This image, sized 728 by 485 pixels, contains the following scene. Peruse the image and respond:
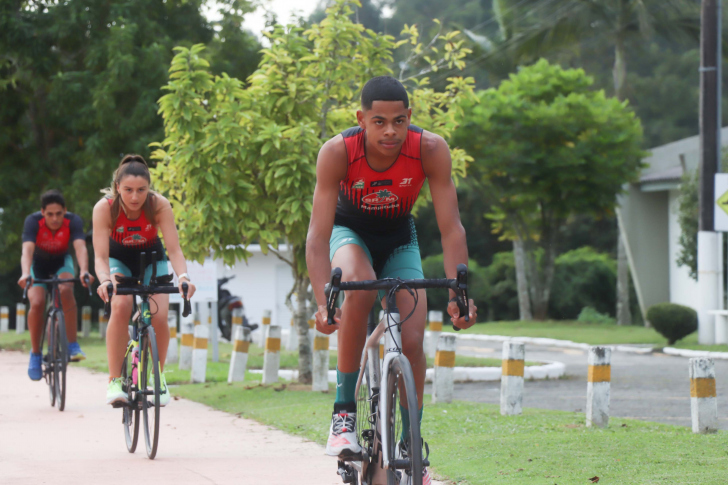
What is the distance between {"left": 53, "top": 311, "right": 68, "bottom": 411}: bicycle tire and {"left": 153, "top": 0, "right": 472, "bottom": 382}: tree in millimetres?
1556

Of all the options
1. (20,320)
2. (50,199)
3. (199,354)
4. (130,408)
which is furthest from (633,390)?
(20,320)

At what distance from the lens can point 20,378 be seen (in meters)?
12.8

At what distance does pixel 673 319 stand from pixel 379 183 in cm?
1548

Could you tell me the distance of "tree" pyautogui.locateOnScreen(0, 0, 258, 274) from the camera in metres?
19.8

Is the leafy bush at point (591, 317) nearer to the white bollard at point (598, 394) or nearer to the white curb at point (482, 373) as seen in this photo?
the white curb at point (482, 373)

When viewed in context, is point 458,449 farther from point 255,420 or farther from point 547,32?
point 547,32

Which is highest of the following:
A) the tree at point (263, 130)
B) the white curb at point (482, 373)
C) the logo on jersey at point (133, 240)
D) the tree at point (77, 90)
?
the tree at point (77, 90)

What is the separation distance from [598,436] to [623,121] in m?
23.2

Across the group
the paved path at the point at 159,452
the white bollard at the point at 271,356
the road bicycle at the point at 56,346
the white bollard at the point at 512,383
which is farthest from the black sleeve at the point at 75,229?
the white bollard at the point at 512,383

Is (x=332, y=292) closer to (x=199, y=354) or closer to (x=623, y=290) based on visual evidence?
(x=199, y=354)

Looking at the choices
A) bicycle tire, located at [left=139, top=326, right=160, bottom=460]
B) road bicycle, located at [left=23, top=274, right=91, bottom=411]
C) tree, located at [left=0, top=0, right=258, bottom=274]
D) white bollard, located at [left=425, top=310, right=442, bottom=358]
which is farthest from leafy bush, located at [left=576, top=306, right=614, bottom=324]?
bicycle tire, located at [left=139, top=326, right=160, bottom=460]

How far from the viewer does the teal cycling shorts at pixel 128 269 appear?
716 cm

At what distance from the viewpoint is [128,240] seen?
712 cm

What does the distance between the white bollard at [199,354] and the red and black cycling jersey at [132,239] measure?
14.5ft
